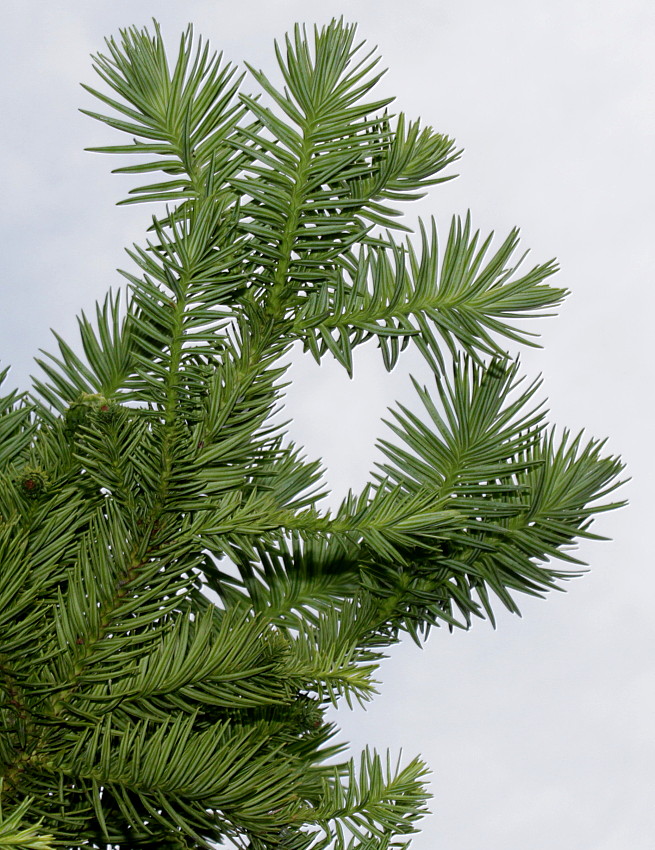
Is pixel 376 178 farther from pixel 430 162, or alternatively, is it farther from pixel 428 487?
pixel 428 487

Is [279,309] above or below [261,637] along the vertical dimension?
above

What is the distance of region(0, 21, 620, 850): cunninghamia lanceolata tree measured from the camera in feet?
1.82

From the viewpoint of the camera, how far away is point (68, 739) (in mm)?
580

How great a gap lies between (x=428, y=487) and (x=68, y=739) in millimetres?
276

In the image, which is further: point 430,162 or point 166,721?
point 430,162

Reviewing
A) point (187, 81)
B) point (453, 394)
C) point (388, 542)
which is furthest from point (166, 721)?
point (187, 81)

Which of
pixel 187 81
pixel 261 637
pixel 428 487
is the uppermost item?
pixel 187 81

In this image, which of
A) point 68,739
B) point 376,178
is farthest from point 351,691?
point 376,178

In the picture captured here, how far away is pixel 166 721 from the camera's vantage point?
1.88 ft

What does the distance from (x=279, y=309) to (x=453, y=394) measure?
0.14 metres

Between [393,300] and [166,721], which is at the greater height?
[393,300]

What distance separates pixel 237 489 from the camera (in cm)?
61

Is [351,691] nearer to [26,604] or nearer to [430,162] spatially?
[26,604]

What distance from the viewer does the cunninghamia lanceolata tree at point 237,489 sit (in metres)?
0.55
